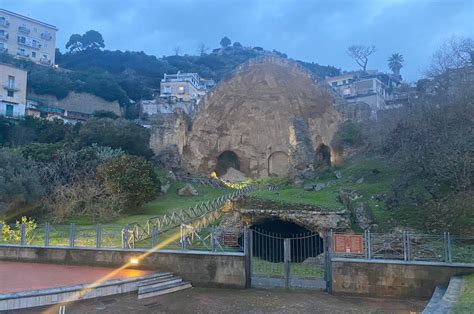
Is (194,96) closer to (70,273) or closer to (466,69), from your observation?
(466,69)

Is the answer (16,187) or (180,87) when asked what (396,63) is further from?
(16,187)

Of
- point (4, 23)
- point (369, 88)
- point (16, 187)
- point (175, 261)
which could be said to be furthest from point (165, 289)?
point (4, 23)

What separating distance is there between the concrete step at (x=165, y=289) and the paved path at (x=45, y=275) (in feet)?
3.28

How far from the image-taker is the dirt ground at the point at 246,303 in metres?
9.66

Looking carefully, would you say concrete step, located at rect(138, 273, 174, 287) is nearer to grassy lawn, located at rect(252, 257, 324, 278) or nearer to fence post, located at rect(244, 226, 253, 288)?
fence post, located at rect(244, 226, 253, 288)

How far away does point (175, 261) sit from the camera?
12547 millimetres

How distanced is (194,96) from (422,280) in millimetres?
69756

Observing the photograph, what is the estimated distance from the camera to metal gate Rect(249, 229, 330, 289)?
12.0 metres

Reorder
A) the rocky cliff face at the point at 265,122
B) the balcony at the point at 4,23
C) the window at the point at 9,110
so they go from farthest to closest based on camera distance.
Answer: the balcony at the point at 4,23 → the window at the point at 9,110 → the rocky cliff face at the point at 265,122

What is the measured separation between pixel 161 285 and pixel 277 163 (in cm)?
3219

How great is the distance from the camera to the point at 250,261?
12102mm

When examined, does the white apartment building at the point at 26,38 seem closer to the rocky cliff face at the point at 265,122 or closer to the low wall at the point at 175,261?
the rocky cliff face at the point at 265,122

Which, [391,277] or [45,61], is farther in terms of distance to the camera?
[45,61]

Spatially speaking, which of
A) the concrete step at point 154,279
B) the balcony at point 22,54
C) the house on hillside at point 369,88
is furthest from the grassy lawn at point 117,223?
the balcony at point 22,54
